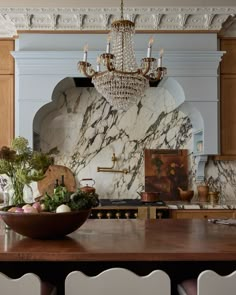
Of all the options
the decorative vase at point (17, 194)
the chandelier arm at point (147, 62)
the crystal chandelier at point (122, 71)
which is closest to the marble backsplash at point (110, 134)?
the crystal chandelier at point (122, 71)

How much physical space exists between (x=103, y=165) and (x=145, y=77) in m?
1.79

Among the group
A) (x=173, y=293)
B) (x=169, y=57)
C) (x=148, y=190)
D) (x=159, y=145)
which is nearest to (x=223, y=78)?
(x=169, y=57)

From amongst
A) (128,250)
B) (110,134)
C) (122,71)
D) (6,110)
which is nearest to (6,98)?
(6,110)

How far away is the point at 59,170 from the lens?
14.3 ft

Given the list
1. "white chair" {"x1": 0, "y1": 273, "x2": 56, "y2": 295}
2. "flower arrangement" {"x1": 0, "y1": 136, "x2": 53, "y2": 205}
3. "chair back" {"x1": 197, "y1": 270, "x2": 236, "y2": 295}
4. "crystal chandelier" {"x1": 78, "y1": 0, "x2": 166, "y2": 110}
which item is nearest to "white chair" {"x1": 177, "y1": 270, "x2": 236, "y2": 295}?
"chair back" {"x1": 197, "y1": 270, "x2": 236, "y2": 295}

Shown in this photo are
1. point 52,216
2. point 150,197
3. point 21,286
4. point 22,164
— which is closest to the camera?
point 21,286

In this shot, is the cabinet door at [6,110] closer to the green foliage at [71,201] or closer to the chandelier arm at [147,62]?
Answer: the chandelier arm at [147,62]

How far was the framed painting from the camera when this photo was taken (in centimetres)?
439

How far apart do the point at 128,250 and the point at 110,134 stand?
2906 millimetres

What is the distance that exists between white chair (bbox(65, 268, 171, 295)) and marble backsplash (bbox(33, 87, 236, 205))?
9.70ft

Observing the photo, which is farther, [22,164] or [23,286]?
[22,164]

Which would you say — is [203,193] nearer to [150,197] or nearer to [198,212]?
[198,212]

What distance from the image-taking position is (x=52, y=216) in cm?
181

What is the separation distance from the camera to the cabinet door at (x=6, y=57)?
4.21m
